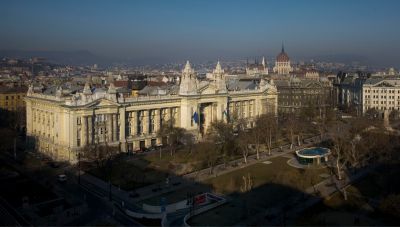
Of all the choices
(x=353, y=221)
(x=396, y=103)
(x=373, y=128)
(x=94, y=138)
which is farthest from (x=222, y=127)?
(x=396, y=103)

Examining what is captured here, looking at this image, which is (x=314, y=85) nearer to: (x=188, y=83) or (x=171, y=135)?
(x=188, y=83)

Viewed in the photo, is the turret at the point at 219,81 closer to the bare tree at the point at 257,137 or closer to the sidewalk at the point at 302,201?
the bare tree at the point at 257,137

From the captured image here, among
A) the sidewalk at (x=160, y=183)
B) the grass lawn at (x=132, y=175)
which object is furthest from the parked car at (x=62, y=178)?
the grass lawn at (x=132, y=175)

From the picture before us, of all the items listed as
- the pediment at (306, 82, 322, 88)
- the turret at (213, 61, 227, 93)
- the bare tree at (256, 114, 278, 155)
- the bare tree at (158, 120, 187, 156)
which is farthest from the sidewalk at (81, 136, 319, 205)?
the pediment at (306, 82, 322, 88)

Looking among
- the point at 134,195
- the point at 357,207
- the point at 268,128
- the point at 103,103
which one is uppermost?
the point at 103,103

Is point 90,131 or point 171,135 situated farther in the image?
point 171,135

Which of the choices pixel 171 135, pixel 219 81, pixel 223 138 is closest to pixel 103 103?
pixel 171 135

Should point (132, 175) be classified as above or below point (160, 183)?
above
